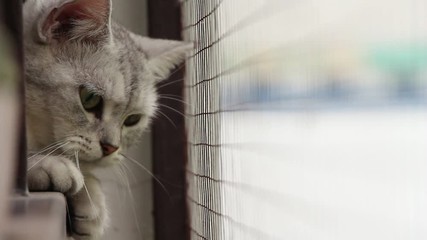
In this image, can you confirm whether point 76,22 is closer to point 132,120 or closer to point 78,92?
point 78,92

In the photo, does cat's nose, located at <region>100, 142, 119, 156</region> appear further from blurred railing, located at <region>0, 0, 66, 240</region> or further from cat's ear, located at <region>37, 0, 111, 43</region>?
blurred railing, located at <region>0, 0, 66, 240</region>

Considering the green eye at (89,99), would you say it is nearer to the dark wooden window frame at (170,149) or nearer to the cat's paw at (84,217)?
the cat's paw at (84,217)

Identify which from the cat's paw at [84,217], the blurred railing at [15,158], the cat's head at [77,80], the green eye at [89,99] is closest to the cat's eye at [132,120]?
the cat's head at [77,80]

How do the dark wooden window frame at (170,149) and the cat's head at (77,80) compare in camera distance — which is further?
the dark wooden window frame at (170,149)

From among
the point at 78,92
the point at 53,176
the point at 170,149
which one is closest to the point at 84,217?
the point at 53,176

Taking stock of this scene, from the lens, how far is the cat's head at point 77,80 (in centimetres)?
94

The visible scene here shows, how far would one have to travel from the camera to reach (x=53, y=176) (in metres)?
0.77

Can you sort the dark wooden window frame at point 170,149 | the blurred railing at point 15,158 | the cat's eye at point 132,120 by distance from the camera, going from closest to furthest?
1. the blurred railing at point 15,158
2. the cat's eye at point 132,120
3. the dark wooden window frame at point 170,149

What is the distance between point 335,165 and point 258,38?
1.07 ft

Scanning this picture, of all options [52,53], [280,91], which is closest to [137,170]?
[52,53]

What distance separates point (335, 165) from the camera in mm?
692

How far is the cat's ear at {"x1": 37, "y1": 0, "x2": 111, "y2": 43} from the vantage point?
93 cm

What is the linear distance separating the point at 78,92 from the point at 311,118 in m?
0.39

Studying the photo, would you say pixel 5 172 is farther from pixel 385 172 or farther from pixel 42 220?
pixel 385 172
